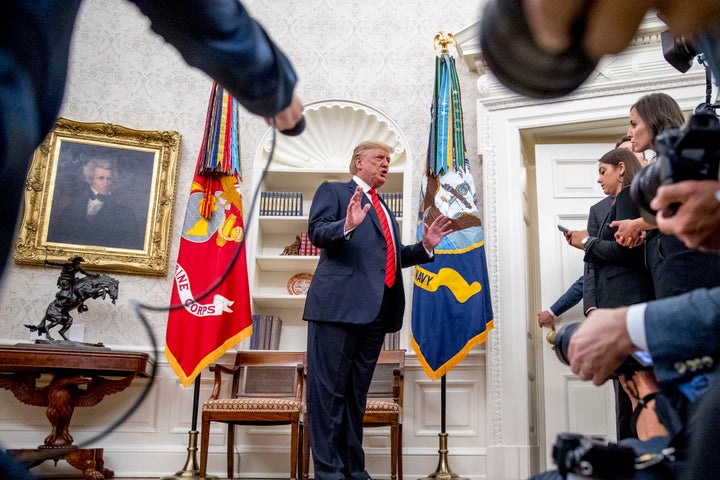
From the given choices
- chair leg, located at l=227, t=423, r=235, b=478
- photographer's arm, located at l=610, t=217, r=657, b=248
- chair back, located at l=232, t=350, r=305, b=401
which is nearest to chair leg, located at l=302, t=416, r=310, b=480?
chair back, located at l=232, t=350, r=305, b=401

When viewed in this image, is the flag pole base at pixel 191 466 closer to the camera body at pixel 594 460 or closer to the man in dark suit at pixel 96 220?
the man in dark suit at pixel 96 220

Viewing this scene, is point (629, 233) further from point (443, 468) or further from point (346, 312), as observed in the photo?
point (443, 468)

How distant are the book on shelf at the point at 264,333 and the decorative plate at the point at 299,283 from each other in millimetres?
283

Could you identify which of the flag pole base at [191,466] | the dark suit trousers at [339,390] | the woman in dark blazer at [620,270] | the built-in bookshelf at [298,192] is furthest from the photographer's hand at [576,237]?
the flag pole base at [191,466]

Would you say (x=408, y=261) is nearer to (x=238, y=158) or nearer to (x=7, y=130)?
(x=238, y=158)

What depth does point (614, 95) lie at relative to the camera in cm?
479

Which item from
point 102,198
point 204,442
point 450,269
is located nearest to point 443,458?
point 450,269

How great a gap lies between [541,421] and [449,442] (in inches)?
24.6

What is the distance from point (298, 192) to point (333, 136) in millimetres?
518

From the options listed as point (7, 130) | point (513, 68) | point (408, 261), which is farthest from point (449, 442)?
point (7, 130)

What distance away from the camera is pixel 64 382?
4.46 metres

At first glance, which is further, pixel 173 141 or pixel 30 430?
pixel 173 141

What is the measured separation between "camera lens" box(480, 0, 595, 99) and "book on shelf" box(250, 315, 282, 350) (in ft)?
13.5

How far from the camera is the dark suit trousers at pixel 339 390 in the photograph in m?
3.37
